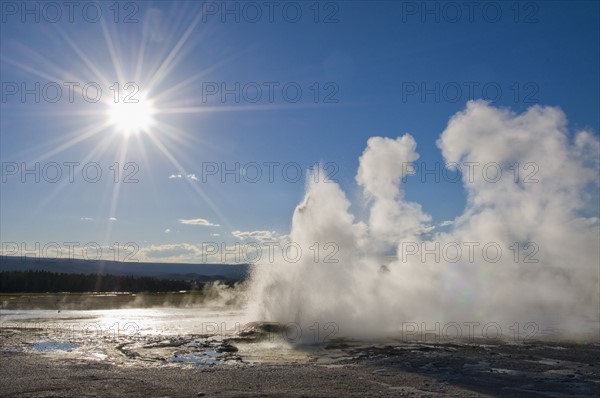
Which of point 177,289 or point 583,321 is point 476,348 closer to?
point 583,321

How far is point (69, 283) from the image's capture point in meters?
93.9

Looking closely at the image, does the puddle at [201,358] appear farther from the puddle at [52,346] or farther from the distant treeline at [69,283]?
the distant treeline at [69,283]

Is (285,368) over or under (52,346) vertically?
over

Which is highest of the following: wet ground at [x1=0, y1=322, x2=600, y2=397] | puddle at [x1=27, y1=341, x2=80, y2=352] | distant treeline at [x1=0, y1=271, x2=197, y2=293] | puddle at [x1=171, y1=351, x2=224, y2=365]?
distant treeline at [x1=0, y1=271, x2=197, y2=293]

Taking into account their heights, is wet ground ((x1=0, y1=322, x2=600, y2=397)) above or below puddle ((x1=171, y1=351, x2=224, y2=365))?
above

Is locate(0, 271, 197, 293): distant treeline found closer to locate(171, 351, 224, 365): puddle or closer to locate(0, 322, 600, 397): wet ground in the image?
locate(0, 322, 600, 397): wet ground

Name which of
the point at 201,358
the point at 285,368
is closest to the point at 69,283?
the point at 201,358

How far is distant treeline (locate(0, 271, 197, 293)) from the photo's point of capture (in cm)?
9056

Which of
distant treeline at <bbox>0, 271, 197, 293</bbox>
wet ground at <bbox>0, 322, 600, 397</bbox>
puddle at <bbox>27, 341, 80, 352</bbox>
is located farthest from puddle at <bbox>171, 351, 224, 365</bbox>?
distant treeline at <bbox>0, 271, 197, 293</bbox>

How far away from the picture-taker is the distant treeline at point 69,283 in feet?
297

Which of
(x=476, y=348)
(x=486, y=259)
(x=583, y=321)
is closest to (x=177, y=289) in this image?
(x=486, y=259)

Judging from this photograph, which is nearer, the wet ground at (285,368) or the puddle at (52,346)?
the wet ground at (285,368)

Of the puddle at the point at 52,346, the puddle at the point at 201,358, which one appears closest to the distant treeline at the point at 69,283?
the puddle at the point at 52,346

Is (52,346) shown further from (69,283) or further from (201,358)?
(69,283)
